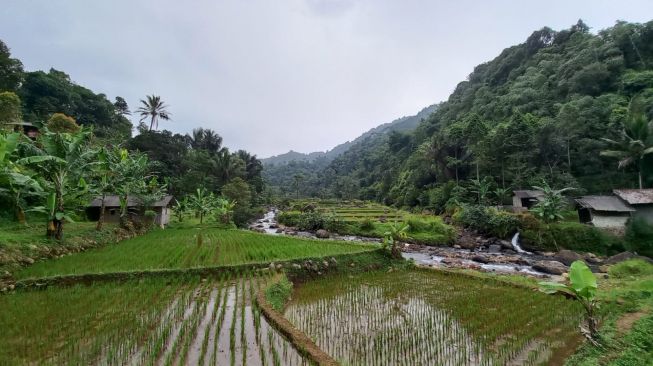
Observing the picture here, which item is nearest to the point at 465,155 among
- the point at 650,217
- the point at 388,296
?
the point at 650,217

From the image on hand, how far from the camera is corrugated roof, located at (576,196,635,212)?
70.3ft

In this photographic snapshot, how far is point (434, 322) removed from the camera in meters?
7.58

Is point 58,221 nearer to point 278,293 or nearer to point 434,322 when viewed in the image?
point 278,293

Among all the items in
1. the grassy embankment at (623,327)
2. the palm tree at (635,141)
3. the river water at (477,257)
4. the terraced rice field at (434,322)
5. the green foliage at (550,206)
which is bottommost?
the river water at (477,257)

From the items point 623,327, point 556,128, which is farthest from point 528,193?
point 623,327

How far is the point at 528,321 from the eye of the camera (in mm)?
7777

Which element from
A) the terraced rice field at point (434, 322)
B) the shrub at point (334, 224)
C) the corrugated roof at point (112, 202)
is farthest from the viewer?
the shrub at point (334, 224)

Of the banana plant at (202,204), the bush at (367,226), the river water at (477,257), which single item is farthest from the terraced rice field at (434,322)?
the banana plant at (202,204)

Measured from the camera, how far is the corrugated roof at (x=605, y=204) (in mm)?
21422

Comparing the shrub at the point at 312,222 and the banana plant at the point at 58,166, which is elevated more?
the banana plant at the point at 58,166

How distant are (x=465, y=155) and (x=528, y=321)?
36.5 meters

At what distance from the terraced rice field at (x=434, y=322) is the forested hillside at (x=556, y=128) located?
74.9ft

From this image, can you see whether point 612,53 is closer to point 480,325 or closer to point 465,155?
point 465,155

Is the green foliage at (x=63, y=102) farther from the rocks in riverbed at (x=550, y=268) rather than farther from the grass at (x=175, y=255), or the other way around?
the rocks in riverbed at (x=550, y=268)
